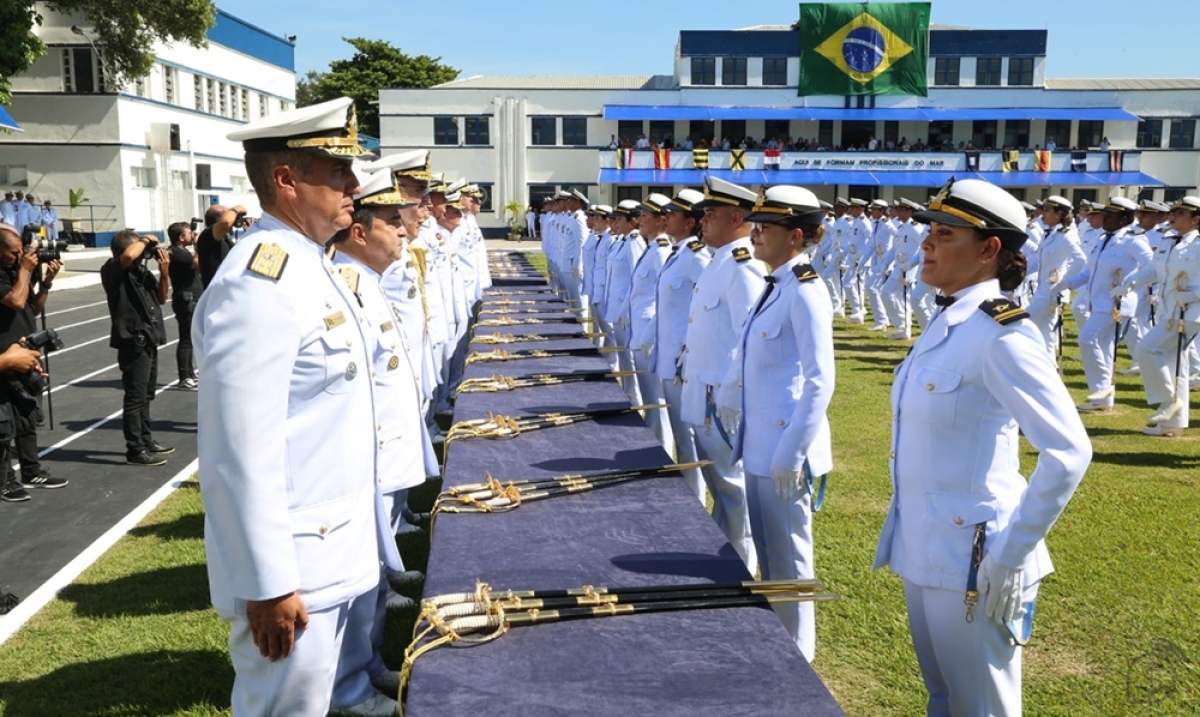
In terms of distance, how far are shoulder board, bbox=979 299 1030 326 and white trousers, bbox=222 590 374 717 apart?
2061 millimetres

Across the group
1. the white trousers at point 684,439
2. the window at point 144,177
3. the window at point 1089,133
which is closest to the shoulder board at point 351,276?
the white trousers at point 684,439

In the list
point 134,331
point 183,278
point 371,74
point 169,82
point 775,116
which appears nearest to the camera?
point 134,331

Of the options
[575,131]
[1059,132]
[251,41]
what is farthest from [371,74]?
[1059,132]

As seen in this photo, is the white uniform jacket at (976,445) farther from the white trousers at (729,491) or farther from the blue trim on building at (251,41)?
the blue trim on building at (251,41)

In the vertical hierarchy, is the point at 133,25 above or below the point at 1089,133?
above

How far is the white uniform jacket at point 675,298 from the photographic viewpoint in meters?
6.89

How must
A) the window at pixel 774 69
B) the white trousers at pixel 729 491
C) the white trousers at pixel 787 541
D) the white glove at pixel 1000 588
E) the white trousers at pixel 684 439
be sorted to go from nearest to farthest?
1. the white glove at pixel 1000 588
2. the white trousers at pixel 787 541
3. the white trousers at pixel 729 491
4. the white trousers at pixel 684 439
5. the window at pixel 774 69

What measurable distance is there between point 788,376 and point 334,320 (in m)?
2.46

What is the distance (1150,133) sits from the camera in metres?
46.3

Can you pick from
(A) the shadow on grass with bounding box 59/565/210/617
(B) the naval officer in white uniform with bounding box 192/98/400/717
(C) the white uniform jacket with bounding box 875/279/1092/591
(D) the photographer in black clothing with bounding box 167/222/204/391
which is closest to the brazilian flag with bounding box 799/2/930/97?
(D) the photographer in black clothing with bounding box 167/222/204/391

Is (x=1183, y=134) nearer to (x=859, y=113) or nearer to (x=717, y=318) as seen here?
(x=859, y=113)

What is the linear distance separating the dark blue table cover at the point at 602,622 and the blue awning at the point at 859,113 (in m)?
42.2

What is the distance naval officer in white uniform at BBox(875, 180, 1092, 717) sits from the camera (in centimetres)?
272

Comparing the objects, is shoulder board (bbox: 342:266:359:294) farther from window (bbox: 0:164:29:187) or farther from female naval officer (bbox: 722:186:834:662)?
window (bbox: 0:164:29:187)
